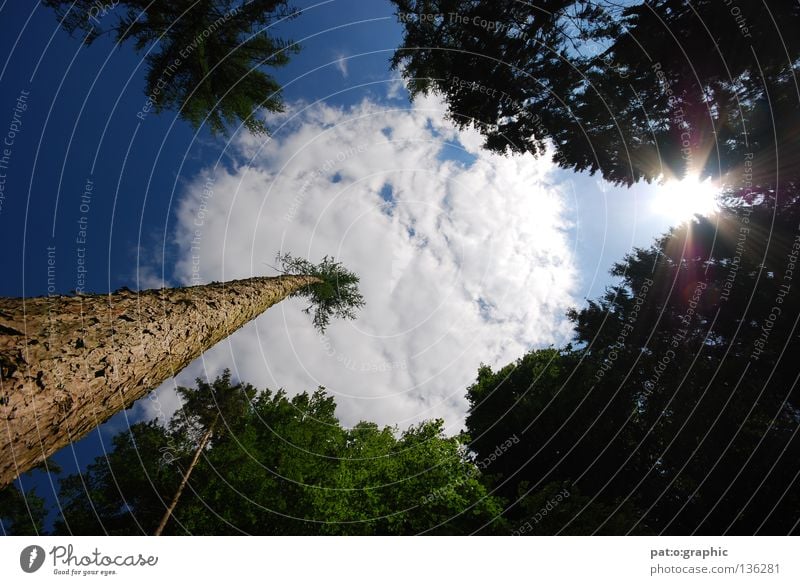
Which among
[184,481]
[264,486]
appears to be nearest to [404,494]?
[264,486]

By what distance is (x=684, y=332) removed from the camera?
26.0ft

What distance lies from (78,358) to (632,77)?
9330mm

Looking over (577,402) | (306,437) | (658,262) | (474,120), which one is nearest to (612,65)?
(474,120)

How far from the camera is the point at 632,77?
6.05m

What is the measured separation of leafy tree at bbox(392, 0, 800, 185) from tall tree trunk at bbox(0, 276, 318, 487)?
283 inches

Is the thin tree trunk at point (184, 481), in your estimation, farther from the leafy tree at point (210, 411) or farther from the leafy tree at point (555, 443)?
the leafy tree at point (555, 443)

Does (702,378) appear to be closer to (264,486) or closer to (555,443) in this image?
(555,443)
